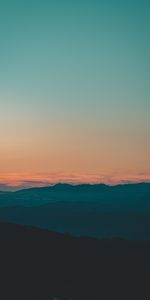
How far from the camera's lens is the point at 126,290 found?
65438 mm

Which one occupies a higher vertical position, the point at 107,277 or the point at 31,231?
the point at 31,231

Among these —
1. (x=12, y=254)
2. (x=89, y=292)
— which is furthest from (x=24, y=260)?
(x=89, y=292)

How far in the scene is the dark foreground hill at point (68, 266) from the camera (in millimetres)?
62694

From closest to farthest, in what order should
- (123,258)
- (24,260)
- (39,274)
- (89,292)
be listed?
(89,292) → (39,274) → (24,260) → (123,258)

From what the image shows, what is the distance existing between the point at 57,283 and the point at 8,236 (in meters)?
25.1

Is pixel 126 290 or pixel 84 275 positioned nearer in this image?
pixel 126 290

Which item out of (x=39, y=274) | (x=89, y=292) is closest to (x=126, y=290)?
(x=89, y=292)

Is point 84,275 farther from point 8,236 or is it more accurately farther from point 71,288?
point 8,236

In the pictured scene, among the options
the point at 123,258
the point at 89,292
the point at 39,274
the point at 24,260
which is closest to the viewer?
the point at 89,292

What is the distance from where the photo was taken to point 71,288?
213ft

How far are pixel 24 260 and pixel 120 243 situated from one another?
22087 millimetres

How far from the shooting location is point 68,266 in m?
76.8

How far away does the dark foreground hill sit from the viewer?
62.7 meters

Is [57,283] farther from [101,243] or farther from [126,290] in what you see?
[101,243]
